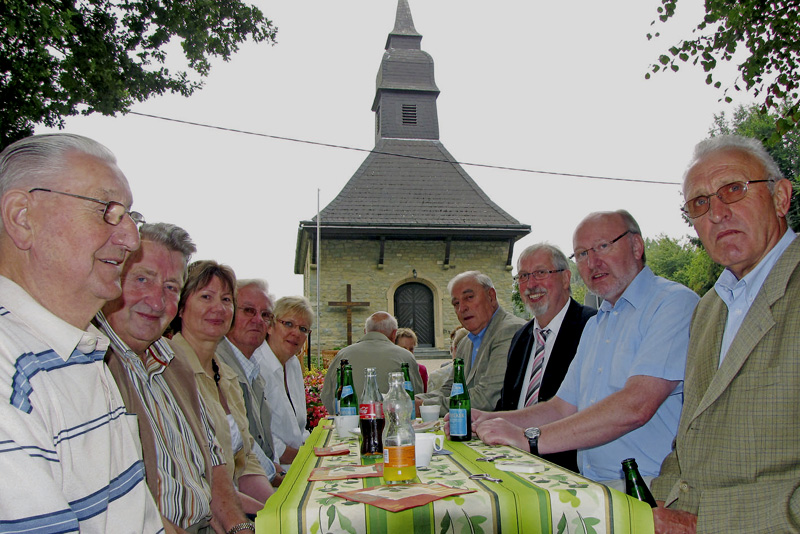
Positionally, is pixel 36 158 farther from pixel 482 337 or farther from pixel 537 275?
pixel 482 337

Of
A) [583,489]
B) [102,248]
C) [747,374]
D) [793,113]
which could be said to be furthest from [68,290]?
[793,113]

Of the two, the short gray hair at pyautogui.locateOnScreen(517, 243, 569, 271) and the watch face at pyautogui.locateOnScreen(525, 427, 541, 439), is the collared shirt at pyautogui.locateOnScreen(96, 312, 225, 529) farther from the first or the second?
the short gray hair at pyautogui.locateOnScreen(517, 243, 569, 271)

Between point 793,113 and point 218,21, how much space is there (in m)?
6.98

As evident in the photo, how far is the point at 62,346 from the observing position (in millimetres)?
1304

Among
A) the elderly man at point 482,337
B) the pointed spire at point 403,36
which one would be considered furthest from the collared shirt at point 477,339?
the pointed spire at point 403,36

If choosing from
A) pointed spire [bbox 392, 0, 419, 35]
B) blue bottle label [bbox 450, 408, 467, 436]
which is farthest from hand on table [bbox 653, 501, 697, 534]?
pointed spire [bbox 392, 0, 419, 35]

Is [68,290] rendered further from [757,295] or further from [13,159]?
[757,295]

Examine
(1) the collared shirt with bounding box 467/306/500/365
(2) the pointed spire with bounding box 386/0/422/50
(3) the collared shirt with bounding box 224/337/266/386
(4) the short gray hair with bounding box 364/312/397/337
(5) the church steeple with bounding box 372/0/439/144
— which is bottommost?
(3) the collared shirt with bounding box 224/337/266/386

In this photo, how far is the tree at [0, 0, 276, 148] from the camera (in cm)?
654

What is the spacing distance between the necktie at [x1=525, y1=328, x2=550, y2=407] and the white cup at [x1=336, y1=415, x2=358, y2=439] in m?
1.11

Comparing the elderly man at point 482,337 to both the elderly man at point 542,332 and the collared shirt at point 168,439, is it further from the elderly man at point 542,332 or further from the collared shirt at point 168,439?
the collared shirt at point 168,439

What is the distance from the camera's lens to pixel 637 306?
2.78 m

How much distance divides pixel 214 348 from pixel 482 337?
2.33m

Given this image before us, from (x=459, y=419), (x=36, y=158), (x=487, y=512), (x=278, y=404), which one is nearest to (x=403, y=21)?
(x=278, y=404)
